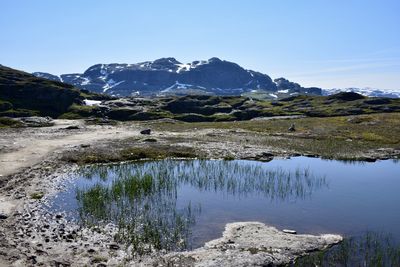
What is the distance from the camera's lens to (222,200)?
109 feet

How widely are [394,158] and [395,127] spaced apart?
3779 cm

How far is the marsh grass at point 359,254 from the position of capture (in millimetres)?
20375

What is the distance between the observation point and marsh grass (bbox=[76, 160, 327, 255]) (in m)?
24.0

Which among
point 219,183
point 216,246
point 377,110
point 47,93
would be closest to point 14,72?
point 47,93

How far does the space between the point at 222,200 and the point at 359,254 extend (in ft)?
44.3

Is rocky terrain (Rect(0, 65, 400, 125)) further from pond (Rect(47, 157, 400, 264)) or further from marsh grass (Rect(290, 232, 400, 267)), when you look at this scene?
marsh grass (Rect(290, 232, 400, 267))

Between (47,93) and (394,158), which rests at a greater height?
(47,93)

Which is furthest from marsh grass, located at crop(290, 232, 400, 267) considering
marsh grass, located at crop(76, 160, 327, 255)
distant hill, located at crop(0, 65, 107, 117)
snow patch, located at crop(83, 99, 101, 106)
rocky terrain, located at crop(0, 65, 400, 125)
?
snow patch, located at crop(83, 99, 101, 106)

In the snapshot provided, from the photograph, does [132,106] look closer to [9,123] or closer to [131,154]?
[9,123]

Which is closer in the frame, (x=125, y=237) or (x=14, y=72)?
(x=125, y=237)

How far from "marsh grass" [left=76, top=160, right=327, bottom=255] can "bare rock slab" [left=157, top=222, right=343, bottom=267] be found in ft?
6.02

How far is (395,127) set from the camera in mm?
90125

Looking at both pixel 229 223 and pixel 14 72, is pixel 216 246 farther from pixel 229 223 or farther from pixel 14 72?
pixel 14 72

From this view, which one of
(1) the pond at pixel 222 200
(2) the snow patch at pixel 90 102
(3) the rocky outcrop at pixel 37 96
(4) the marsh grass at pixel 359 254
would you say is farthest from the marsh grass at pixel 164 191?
(2) the snow patch at pixel 90 102
